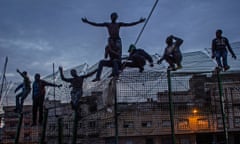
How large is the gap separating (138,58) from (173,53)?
778 millimetres

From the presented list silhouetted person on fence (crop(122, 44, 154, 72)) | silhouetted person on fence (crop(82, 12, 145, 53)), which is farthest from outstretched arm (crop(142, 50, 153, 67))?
silhouetted person on fence (crop(82, 12, 145, 53))

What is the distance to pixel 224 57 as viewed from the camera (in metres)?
7.52

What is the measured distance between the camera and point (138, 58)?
6.88 meters

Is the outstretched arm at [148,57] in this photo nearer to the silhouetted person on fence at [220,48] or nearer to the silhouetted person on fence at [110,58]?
the silhouetted person on fence at [110,58]

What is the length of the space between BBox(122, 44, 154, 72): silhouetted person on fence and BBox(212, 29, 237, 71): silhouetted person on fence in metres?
1.63

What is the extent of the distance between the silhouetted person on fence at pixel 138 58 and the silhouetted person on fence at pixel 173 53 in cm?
31

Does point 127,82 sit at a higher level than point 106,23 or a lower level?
lower

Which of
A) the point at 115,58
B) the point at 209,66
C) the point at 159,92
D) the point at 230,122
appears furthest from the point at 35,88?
the point at 230,122

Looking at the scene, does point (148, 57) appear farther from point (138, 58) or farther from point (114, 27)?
point (114, 27)

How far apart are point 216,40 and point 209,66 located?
0.77 metres

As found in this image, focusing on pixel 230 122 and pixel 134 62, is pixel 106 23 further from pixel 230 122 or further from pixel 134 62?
pixel 230 122

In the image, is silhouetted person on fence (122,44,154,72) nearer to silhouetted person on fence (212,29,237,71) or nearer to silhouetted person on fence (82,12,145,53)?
silhouetted person on fence (82,12,145,53)

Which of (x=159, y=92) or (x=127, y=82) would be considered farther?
(x=159, y=92)

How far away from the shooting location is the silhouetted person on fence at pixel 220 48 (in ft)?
24.7
